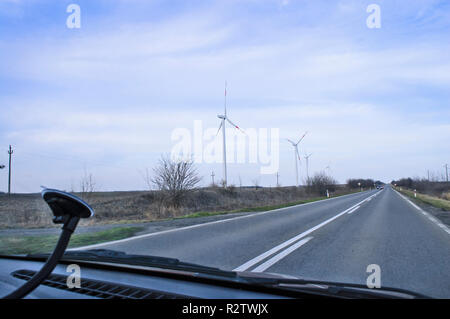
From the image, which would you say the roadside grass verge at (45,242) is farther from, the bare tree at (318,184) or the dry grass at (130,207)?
the bare tree at (318,184)

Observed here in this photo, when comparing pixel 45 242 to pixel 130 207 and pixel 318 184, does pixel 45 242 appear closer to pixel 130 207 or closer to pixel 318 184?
pixel 130 207

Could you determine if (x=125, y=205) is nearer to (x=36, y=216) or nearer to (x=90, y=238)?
(x=36, y=216)

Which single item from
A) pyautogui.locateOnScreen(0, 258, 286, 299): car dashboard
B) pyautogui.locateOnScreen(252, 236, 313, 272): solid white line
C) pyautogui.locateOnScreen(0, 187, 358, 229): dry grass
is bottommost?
pyautogui.locateOnScreen(0, 187, 358, 229): dry grass

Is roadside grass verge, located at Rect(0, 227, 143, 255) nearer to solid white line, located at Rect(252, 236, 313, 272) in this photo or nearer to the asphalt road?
the asphalt road

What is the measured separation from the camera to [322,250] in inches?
276

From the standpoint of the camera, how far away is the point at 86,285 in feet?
9.00

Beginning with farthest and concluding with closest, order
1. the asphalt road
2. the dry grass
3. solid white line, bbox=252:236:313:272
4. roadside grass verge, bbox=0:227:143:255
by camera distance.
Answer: the dry grass < roadside grass verge, bbox=0:227:143:255 < solid white line, bbox=252:236:313:272 < the asphalt road

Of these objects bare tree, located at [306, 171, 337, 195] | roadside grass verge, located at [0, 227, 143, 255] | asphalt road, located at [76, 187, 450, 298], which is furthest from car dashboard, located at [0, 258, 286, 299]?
bare tree, located at [306, 171, 337, 195]

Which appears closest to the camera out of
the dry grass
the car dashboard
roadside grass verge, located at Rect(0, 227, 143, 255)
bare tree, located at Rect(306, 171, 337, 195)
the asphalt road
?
the car dashboard

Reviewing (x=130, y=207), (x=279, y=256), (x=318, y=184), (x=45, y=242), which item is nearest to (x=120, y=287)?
(x=279, y=256)

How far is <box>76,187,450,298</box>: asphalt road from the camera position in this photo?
505 centimetres

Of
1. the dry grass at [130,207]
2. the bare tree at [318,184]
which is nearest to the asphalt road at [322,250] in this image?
the dry grass at [130,207]
